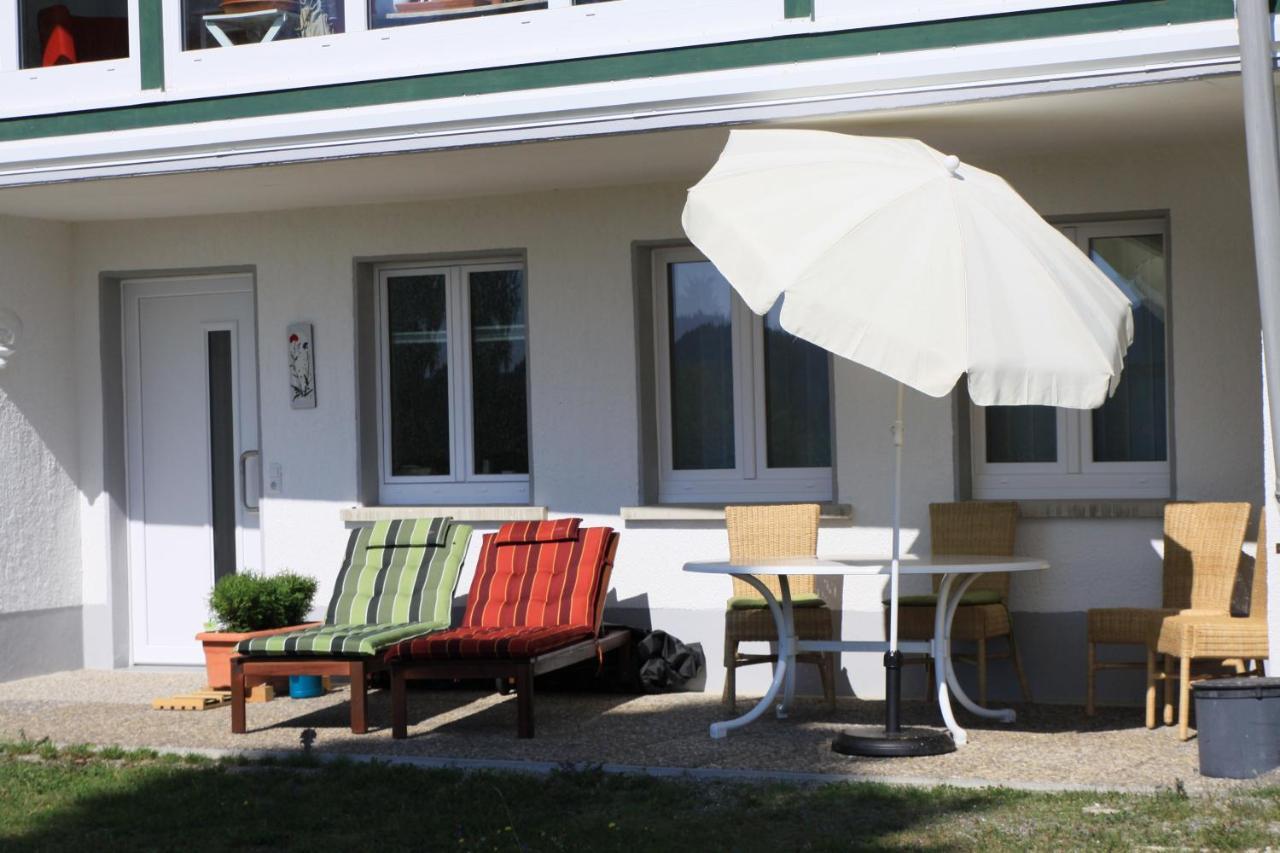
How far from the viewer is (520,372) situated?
33.9 feet

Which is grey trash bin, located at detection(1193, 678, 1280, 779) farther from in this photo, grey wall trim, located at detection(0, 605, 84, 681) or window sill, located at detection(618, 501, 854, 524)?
grey wall trim, located at detection(0, 605, 84, 681)

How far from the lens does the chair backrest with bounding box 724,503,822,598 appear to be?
9.08 metres

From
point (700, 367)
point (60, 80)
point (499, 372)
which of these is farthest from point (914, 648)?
point (60, 80)

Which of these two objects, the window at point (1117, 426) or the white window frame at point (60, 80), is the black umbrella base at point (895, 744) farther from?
the white window frame at point (60, 80)

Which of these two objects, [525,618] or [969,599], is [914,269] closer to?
[969,599]

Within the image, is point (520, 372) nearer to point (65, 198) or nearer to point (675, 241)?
point (675, 241)

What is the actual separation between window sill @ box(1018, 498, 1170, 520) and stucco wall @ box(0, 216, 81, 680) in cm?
625

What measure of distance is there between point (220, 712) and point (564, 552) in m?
2.14

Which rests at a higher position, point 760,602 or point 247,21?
point 247,21

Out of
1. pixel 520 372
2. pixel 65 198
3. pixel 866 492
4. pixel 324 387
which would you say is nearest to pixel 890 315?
pixel 866 492

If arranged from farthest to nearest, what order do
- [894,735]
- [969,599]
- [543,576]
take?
1. [543,576]
2. [969,599]
3. [894,735]

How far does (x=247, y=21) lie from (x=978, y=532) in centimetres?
491

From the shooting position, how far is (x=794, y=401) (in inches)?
384

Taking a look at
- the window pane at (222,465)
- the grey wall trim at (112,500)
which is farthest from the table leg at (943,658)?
the grey wall trim at (112,500)
